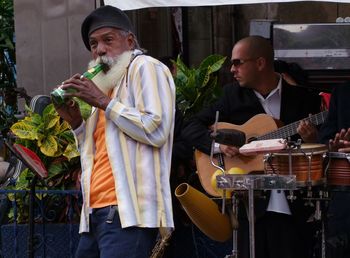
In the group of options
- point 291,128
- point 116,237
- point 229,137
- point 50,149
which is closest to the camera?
point 116,237

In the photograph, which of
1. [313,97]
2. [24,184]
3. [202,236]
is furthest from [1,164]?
[313,97]

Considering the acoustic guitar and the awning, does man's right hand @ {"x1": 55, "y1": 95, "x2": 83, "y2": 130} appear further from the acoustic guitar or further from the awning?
the acoustic guitar

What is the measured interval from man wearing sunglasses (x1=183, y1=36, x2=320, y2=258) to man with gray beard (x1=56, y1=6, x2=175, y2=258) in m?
1.44

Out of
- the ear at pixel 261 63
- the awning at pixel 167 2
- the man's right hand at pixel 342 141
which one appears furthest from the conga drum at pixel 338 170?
the ear at pixel 261 63

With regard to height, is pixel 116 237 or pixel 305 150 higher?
pixel 305 150

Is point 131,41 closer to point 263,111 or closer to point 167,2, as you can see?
point 167,2

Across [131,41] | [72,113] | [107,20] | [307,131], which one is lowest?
[307,131]

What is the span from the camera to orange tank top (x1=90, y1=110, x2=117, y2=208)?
15.2 ft

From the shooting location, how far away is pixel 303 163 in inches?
209

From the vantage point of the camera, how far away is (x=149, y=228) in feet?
15.2

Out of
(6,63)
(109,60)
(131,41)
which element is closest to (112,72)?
(109,60)

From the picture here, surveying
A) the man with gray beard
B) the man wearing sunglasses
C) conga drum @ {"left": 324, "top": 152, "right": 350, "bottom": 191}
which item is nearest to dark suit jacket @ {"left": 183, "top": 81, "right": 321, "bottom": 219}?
the man wearing sunglasses

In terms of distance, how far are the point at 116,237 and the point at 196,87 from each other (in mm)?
2775

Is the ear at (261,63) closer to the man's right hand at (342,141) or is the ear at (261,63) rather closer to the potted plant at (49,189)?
the man's right hand at (342,141)
